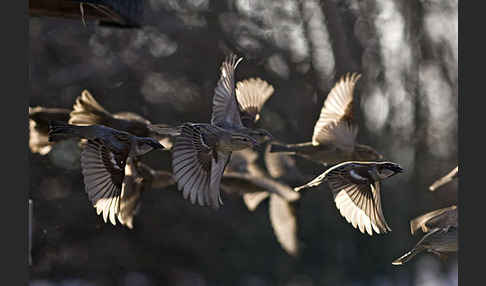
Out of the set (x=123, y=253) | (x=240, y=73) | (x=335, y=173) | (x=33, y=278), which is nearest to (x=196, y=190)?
(x=335, y=173)

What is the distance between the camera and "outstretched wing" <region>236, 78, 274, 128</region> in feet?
7.63

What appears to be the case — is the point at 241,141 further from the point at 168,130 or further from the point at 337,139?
the point at 337,139

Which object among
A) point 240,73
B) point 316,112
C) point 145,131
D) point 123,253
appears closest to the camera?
point 145,131

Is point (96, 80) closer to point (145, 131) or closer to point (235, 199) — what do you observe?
point (235, 199)

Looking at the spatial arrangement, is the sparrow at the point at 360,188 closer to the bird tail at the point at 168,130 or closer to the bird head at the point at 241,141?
the bird head at the point at 241,141

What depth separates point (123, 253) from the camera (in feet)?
18.0

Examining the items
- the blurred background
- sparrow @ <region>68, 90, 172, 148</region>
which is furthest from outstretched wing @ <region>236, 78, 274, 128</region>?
the blurred background

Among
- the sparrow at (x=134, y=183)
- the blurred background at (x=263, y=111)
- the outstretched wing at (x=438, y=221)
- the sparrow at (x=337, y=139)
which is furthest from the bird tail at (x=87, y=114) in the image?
the blurred background at (x=263, y=111)

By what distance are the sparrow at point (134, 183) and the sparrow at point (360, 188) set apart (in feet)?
1.80

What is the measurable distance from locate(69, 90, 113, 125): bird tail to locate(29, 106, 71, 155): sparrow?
4 cm

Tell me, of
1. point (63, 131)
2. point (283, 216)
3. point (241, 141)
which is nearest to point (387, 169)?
point (241, 141)

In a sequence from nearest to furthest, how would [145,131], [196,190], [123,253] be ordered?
[196,190], [145,131], [123,253]

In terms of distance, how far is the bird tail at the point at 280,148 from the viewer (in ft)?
7.82

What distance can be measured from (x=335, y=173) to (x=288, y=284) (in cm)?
422
